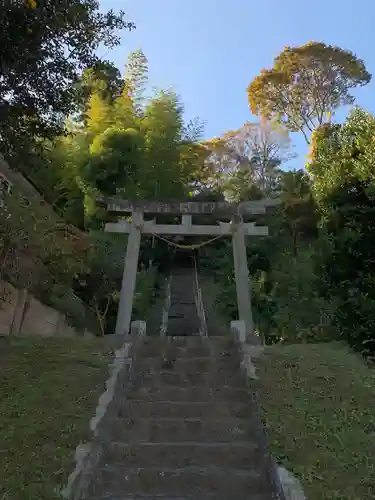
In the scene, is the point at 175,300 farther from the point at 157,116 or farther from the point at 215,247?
the point at 157,116

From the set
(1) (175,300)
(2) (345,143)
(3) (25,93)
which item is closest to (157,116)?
(1) (175,300)

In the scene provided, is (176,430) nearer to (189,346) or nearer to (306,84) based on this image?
(189,346)

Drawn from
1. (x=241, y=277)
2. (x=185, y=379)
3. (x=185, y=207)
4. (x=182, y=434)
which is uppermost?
(x=185, y=207)

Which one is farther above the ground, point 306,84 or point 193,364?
point 306,84

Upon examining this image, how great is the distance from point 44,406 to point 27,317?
5.10 m

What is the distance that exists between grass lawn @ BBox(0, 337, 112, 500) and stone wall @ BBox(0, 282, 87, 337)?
2137mm

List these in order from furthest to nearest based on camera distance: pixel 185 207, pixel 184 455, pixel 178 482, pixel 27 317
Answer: pixel 185 207 < pixel 27 317 < pixel 184 455 < pixel 178 482

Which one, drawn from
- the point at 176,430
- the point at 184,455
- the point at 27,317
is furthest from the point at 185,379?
the point at 27,317

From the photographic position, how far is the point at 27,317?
370 inches

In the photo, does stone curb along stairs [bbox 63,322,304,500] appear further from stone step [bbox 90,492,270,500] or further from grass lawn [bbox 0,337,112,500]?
grass lawn [bbox 0,337,112,500]

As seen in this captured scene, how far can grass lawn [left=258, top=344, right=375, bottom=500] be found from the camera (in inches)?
138

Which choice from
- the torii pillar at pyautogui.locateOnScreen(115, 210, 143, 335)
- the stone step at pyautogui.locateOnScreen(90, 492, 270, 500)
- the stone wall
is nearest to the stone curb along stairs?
the stone step at pyautogui.locateOnScreen(90, 492, 270, 500)

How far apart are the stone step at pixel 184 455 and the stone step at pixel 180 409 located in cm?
48

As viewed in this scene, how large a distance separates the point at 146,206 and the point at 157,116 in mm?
6144
